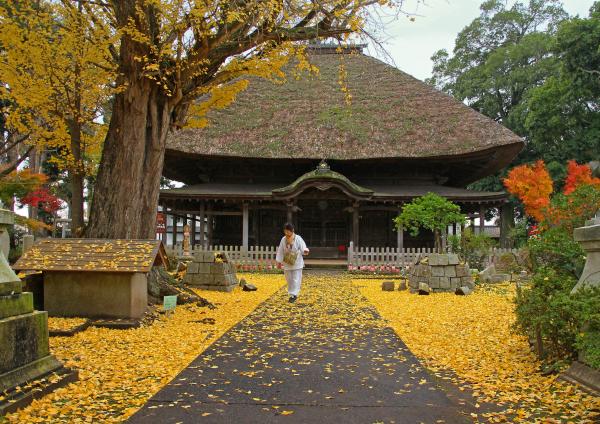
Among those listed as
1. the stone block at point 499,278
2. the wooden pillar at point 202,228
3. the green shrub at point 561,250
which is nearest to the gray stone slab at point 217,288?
the green shrub at point 561,250

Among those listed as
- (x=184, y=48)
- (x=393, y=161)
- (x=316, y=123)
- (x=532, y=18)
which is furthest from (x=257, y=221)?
(x=532, y=18)

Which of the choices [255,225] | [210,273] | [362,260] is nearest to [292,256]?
[210,273]

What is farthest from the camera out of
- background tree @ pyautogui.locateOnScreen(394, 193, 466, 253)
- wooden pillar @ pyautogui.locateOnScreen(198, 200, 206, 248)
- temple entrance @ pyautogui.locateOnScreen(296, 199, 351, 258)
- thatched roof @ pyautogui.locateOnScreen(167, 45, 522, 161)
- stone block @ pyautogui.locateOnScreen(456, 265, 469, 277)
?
temple entrance @ pyautogui.locateOnScreen(296, 199, 351, 258)

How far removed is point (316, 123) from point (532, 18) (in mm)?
23005

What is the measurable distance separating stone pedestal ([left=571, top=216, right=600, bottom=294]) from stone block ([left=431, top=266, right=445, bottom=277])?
A: 7212 millimetres

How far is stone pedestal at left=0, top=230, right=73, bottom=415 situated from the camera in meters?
3.41

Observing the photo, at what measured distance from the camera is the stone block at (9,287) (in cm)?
Result: 360

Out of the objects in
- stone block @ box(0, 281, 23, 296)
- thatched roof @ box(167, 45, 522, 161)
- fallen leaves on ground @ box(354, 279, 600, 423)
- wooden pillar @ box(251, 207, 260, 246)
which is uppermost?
thatched roof @ box(167, 45, 522, 161)

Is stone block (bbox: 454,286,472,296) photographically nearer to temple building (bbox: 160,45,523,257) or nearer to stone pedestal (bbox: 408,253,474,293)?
stone pedestal (bbox: 408,253,474,293)

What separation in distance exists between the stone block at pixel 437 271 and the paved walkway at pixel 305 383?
5.08m

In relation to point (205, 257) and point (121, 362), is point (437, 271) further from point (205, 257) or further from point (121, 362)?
point (121, 362)

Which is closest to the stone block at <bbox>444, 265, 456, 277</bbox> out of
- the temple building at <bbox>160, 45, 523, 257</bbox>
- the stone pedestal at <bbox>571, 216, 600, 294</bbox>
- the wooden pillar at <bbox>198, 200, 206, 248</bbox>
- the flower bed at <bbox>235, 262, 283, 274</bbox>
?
the stone pedestal at <bbox>571, 216, 600, 294</bbox>

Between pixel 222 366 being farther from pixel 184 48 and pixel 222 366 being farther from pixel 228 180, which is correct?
pixel 228 180

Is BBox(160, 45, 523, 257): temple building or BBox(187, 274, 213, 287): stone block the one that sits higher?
BBox(160, 45, 523, 257): temple building
